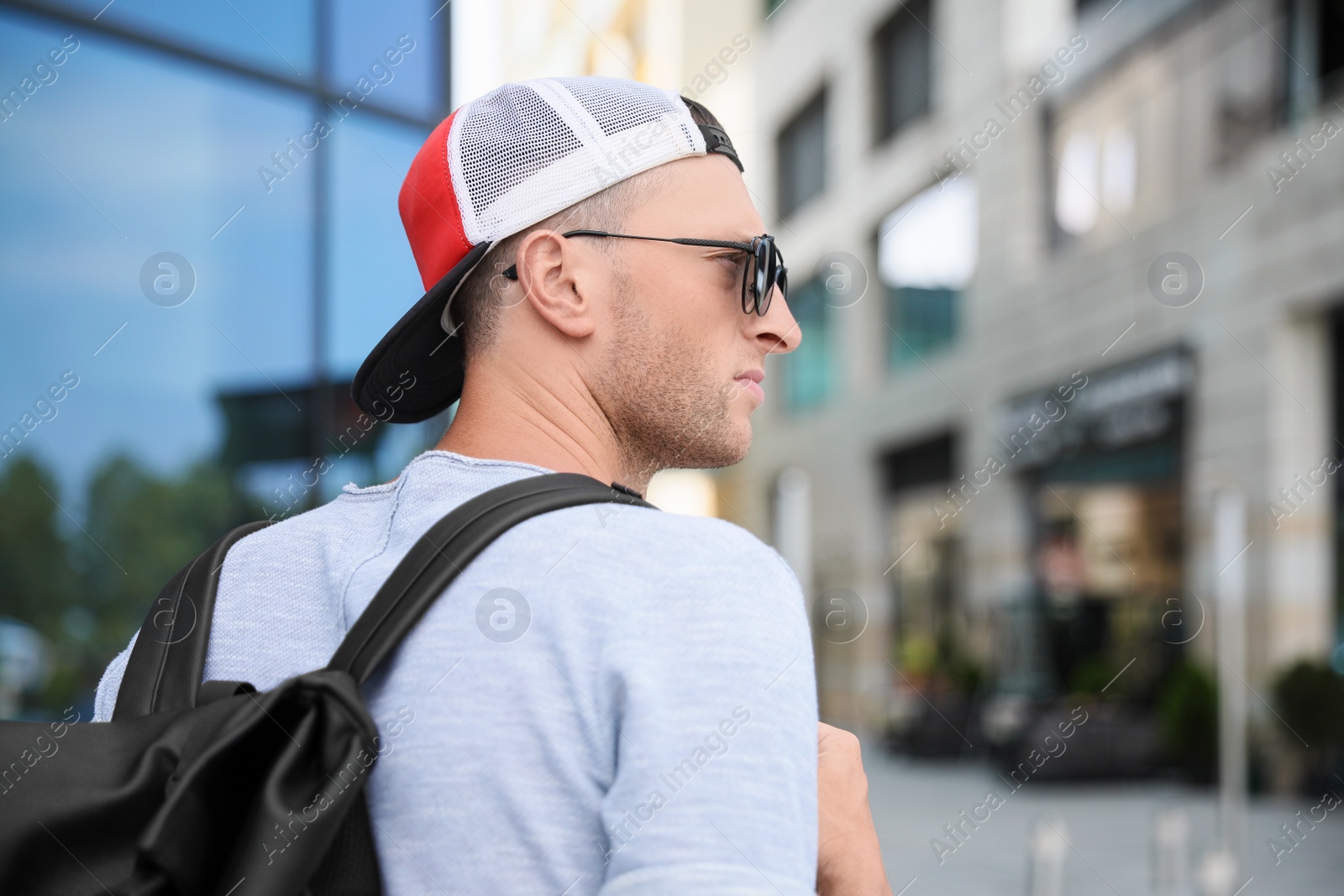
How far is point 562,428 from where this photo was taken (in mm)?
1346

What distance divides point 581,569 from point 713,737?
0.19m

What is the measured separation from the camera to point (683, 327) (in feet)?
4.56

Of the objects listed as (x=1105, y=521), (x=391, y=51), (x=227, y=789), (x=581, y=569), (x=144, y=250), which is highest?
(x=391, y=51)

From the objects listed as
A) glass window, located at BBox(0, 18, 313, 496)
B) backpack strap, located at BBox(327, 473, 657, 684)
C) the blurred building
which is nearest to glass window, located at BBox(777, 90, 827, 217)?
the blurred building

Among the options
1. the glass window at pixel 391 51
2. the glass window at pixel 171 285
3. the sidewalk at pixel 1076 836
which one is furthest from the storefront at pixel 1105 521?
the glass window at pixel 171 285

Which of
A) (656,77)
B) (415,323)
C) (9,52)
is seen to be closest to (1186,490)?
(656,77)

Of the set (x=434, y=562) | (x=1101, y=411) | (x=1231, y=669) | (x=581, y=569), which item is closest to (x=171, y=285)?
(x=434, y=562)

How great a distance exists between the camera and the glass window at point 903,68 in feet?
74.8

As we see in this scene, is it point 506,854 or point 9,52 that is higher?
point 9,52

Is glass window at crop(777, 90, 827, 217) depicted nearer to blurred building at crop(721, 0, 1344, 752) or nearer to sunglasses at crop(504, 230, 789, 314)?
blurred building at crop(721, 0, 1344, 752)

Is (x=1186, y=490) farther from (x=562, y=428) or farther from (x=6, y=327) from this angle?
(x=562, y=428)

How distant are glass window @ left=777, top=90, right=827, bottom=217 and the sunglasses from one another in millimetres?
26556

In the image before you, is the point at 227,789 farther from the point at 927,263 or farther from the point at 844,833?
the point at 927,263

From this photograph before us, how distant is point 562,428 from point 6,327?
16.5 feet
